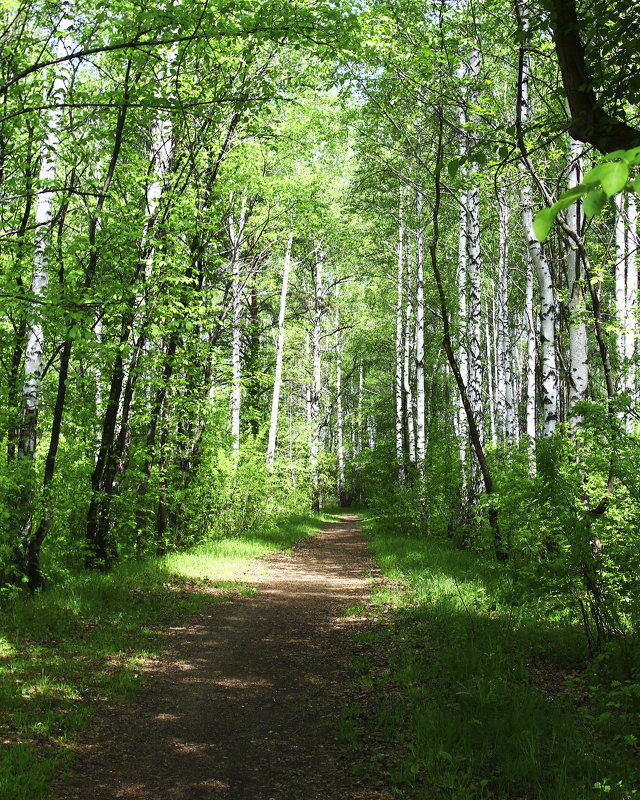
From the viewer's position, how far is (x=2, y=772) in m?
3.20

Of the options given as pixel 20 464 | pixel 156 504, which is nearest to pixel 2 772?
pixel 20 464

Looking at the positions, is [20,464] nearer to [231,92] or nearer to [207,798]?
[207,798]

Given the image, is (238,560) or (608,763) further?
(238,560)

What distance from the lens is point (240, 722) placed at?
4250 millimetres

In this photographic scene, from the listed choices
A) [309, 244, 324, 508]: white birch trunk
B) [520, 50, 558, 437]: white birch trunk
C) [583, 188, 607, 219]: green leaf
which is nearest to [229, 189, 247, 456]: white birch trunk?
[520, 50, 558, 437]: white birch trunk

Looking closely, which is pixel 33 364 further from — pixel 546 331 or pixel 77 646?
pixel 546 331

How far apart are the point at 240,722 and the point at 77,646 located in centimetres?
210

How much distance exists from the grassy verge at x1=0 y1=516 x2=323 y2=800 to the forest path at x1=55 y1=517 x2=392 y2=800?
0.66ft

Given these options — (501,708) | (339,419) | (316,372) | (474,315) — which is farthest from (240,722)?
(339,419)

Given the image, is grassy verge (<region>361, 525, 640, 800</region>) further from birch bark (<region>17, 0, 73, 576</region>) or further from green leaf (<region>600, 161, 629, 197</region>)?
birch bark (<region>17, 0, 73, 576</region>)

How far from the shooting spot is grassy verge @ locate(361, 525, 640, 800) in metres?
3.17

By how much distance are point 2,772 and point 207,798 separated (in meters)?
1.19

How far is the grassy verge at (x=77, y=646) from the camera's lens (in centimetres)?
358

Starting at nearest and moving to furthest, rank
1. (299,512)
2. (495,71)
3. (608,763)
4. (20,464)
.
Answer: (608,763)
(20,464)
(495,71)
(299,512)
